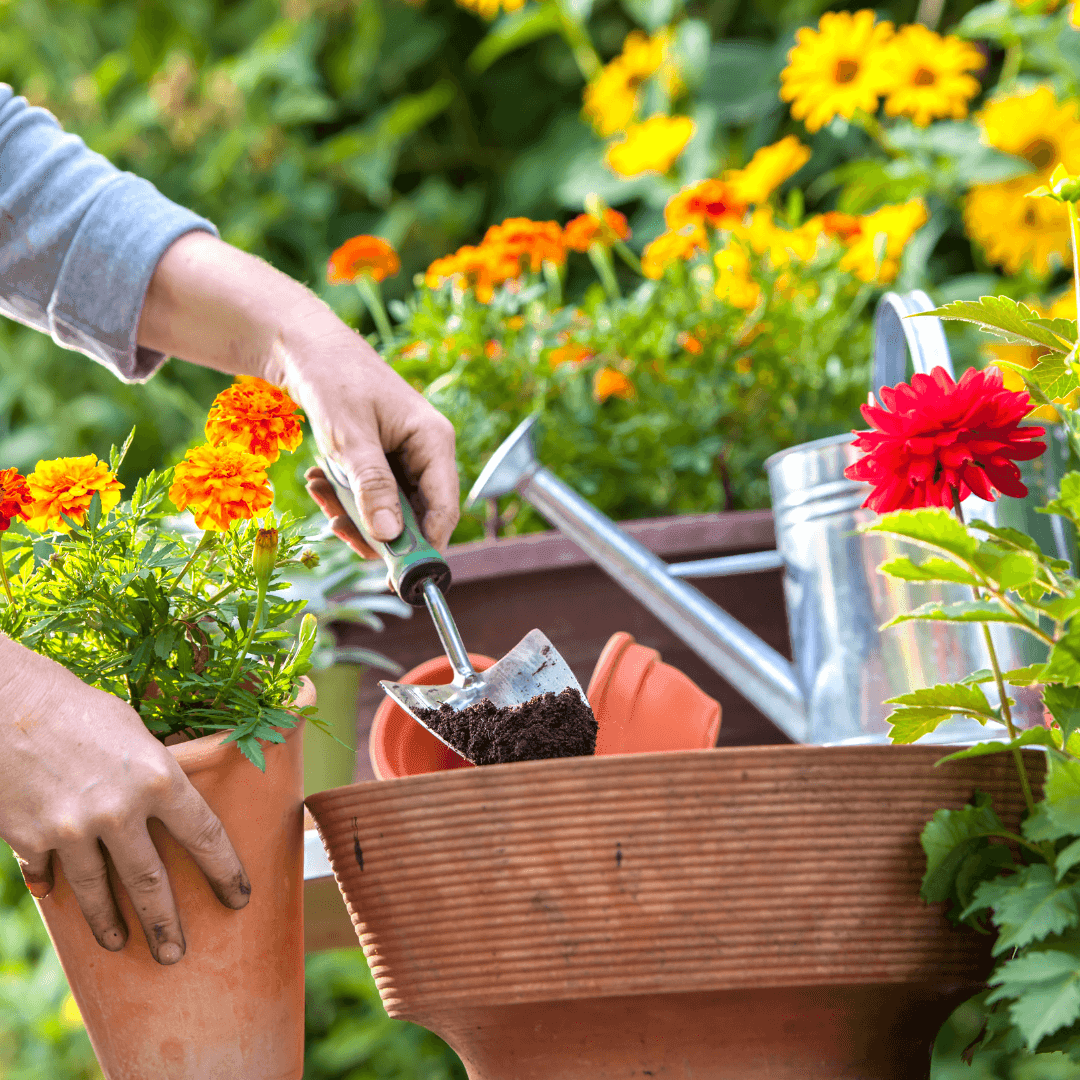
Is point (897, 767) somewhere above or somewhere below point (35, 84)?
below

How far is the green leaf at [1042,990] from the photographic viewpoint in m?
0.34

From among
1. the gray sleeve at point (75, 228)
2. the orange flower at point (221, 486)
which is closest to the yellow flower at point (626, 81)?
the gray sleeve at point (75, 228)

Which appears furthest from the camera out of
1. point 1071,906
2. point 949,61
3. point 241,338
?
point 949,61

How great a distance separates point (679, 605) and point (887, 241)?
0.63 metres

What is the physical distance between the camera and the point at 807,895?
405 mm

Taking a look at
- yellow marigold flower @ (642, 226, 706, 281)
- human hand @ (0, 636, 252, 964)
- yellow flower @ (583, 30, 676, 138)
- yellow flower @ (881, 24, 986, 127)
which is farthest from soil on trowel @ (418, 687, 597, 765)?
yellow flower @ (583, 30, 676, 138)

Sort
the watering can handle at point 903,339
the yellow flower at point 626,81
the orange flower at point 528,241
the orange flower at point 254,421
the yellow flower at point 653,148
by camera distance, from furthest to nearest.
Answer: the yellow flower at point 626,81 < the yellow flower at point 653,148 < the orange flower at point 528,241 < the watering can handle at point 903,339 < the orange flower at point 254,421

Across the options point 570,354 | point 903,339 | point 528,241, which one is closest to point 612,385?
point 570,354

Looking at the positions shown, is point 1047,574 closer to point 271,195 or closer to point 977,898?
point 977,898

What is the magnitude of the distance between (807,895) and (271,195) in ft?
6.06

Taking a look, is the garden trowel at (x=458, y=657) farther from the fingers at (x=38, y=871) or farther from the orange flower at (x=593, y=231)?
the orange flower at (x=593, y=231)

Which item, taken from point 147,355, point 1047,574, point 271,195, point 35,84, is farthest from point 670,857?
point 35,84

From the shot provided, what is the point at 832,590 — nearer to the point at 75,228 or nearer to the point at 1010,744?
the point at 1010,744

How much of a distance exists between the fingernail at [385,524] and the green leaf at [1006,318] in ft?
0.97
